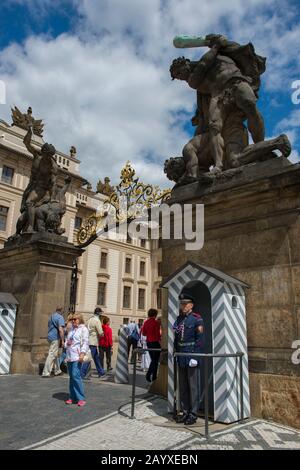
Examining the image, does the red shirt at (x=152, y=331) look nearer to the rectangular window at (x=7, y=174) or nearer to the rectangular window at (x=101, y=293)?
the rectangular window at (x=7, y=174)

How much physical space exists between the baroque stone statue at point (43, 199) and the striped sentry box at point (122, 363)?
3921mm

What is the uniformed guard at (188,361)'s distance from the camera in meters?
5.30

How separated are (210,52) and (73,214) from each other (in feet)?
107

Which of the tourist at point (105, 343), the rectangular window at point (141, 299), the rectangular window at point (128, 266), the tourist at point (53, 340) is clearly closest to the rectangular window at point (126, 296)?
the rectangular window at point (141, 299)

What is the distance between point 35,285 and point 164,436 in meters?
7.29

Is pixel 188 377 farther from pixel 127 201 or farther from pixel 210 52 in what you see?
pixel 127 201

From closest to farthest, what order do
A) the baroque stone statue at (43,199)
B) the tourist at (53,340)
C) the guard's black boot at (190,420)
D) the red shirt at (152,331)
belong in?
the guard's black boot at (190,420) → the red shirt at (152,331) → the tourist at (53,340) → the baroque stone statue at (43,199)

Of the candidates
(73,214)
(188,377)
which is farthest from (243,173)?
(73,214)

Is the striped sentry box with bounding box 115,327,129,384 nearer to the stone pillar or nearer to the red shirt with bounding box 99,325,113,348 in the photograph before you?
the red shirt with bounding box 99,325,113,348

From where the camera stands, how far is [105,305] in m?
43.4

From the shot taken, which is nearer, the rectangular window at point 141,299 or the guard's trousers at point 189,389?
the guard's trousers at point 189,389

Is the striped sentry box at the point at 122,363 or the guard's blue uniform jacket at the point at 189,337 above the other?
the guard's blue uniform jacket at the point at 189,337

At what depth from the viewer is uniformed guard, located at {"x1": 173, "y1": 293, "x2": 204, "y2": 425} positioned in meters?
5.30

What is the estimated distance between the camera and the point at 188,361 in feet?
17.6
